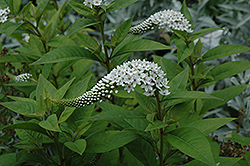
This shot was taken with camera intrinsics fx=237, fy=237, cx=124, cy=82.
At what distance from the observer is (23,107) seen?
1.39 m

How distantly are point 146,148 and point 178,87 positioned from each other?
46cm

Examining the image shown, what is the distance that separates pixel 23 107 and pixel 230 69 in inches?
61.4

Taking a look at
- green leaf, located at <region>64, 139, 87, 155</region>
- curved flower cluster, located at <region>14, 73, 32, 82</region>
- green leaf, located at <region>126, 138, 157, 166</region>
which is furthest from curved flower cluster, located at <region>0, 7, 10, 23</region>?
green leaf, located at <region>126, 138, 157, 166</region>

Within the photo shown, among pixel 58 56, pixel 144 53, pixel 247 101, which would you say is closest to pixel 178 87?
pixel 58 56

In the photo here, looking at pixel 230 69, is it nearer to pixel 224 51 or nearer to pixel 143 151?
pixel 224 51

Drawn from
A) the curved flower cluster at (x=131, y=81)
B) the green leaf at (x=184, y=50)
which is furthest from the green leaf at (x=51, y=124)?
the green leaf at (x=184, y=50)

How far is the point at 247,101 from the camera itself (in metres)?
2.87

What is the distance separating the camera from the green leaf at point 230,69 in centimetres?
184

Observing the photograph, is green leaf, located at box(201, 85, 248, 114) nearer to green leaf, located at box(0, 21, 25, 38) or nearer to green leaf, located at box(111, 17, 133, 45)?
green leaf, located at box(111, 17, 133, 45)

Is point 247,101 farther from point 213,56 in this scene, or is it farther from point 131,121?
point 131,121

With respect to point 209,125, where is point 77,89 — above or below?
above

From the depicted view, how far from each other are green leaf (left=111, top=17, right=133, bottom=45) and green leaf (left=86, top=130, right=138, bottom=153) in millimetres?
681

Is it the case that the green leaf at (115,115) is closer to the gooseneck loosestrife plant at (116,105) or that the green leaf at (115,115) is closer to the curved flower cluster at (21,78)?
the gooseneck loosestrife plant at (116,105)

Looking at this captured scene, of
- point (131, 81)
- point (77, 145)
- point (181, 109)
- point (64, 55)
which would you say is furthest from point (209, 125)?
point (64, 55)
